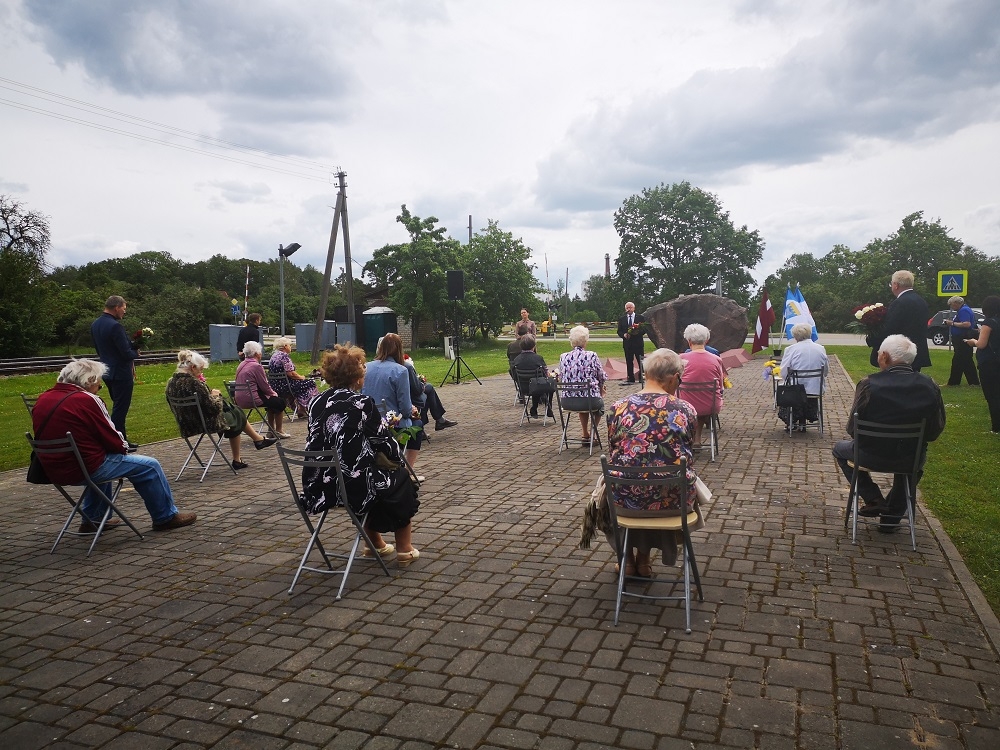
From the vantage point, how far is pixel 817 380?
1027 centimetres

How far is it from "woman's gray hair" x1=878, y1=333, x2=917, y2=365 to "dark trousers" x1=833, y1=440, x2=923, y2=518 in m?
0.72

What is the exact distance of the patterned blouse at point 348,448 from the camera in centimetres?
521

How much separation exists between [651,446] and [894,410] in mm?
2348

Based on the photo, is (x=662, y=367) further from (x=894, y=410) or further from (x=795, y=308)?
(x=795, y=308)

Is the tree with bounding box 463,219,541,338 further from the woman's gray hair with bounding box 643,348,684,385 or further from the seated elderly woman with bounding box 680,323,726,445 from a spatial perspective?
the woman's gray hair with bounding box 643,348,684,385

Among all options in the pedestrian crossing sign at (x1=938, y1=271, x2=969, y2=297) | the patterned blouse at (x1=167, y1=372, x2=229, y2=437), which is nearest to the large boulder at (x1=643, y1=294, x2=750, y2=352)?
the pedestrian crossing sign at (x1=938, y1=271, x2=969, y2=297)

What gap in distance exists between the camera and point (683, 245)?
187 feet

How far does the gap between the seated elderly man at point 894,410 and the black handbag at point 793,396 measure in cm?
411

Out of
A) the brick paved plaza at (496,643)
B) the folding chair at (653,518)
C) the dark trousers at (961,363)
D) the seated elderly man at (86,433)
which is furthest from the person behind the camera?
the dark trousers at (961,363)

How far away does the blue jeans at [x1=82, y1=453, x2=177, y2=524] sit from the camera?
627cm

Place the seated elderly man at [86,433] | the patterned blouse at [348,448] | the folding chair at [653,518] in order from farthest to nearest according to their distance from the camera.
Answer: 1. the seated elderly man at [86,433]
2. the patterned blouse at [348,448]
3. the folding chair at [653,518]

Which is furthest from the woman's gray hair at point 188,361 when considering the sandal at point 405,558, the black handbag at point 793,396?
the black handbag at point 793,396

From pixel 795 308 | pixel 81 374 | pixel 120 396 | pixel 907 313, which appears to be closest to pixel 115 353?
pixel 120 396

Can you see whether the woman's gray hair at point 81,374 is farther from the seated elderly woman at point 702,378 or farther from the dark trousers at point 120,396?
the seated elderly woman at point 702,378
